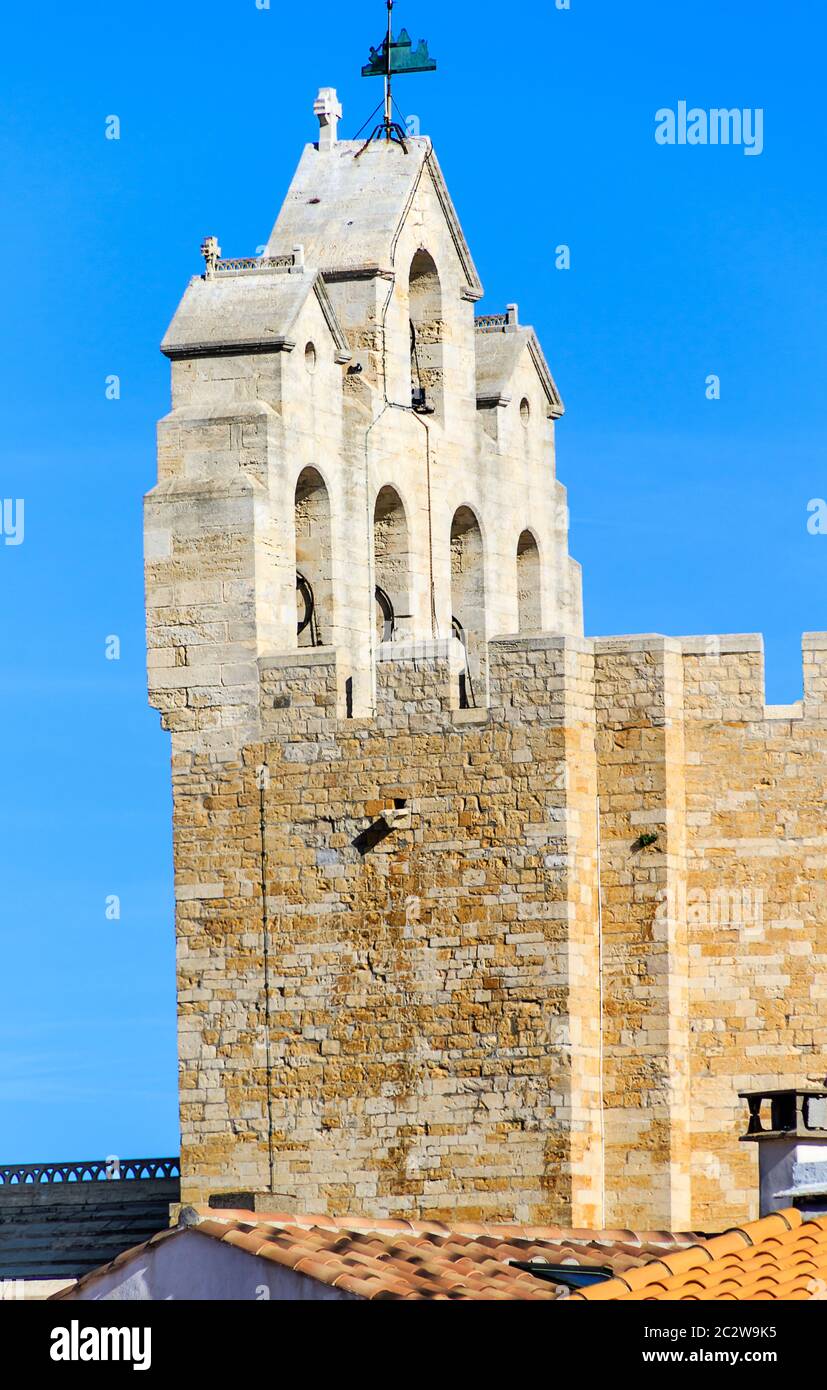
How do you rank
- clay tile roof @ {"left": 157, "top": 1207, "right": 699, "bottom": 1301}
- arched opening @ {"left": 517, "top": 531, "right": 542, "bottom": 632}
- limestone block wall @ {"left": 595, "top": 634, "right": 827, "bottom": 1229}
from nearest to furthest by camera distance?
clay tile roof @ {"left": 157, "top": 1207, "right": 699, "bottom": 1301}
limestone block wall @ {"left": 595, "top": 634, "right": 827, "bottom": 1229}
arched opening @ {"left": 517, "top": 531, "right": 542, "bottom": 632}

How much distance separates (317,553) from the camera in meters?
37.1

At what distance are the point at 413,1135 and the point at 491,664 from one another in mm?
4434

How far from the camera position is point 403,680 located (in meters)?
34.6

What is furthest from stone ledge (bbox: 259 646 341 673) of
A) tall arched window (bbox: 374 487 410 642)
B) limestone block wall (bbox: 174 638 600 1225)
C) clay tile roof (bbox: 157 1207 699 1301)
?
clay tile roof (bbox: 157 1207 699 1301)

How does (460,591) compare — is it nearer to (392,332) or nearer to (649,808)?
(392,332)

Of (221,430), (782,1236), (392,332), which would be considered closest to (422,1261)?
(782,1236)

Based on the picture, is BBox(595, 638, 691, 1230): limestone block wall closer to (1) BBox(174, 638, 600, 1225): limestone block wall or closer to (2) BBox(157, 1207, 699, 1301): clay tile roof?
(1) BBox(174, 638, 600, 1225): limestone block wall

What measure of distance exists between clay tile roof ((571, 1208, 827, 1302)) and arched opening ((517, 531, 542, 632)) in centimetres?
1773

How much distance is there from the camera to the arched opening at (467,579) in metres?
40.2

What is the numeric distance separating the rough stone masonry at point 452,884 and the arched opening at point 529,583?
597cm

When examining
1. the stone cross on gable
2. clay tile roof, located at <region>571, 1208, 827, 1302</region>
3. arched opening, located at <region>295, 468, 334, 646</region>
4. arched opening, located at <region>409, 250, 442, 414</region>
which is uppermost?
the stone cross on gable

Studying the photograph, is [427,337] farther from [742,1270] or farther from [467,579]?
[742,1270]

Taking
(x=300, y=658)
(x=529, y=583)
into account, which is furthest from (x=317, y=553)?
(x=529, y=583)

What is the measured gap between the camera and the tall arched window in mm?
38594
